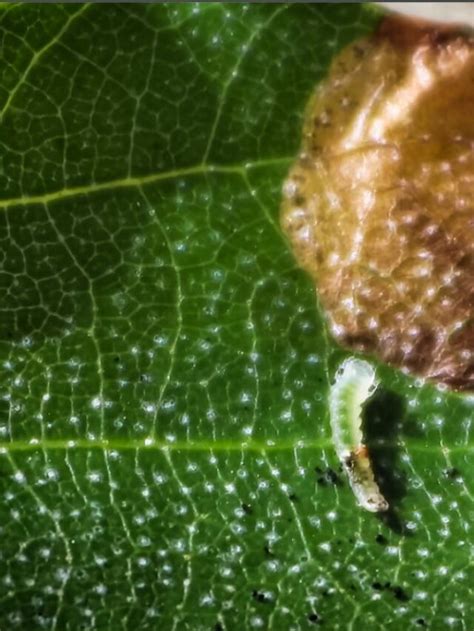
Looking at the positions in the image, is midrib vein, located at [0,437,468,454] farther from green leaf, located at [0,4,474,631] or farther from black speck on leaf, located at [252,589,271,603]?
black speck on leaf, located at [252,589,271,603]

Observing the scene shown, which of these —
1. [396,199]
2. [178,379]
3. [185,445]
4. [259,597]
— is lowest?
[259,597]

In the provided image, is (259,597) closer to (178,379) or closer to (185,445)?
(185,445)

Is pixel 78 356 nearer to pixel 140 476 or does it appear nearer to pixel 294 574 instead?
pixel 140 476

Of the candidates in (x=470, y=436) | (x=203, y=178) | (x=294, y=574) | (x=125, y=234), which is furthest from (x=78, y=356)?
(x=470, y=436)

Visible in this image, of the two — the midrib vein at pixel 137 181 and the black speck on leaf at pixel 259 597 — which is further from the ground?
the midrib vein at pixel 137 181

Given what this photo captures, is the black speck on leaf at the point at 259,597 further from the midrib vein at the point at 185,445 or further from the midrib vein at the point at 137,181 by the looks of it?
the midrib vein at the point at 137,181

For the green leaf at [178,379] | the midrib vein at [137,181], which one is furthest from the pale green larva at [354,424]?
the midrib vein at [137,181]

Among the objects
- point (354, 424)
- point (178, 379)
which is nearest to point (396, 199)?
point (354, 424)
